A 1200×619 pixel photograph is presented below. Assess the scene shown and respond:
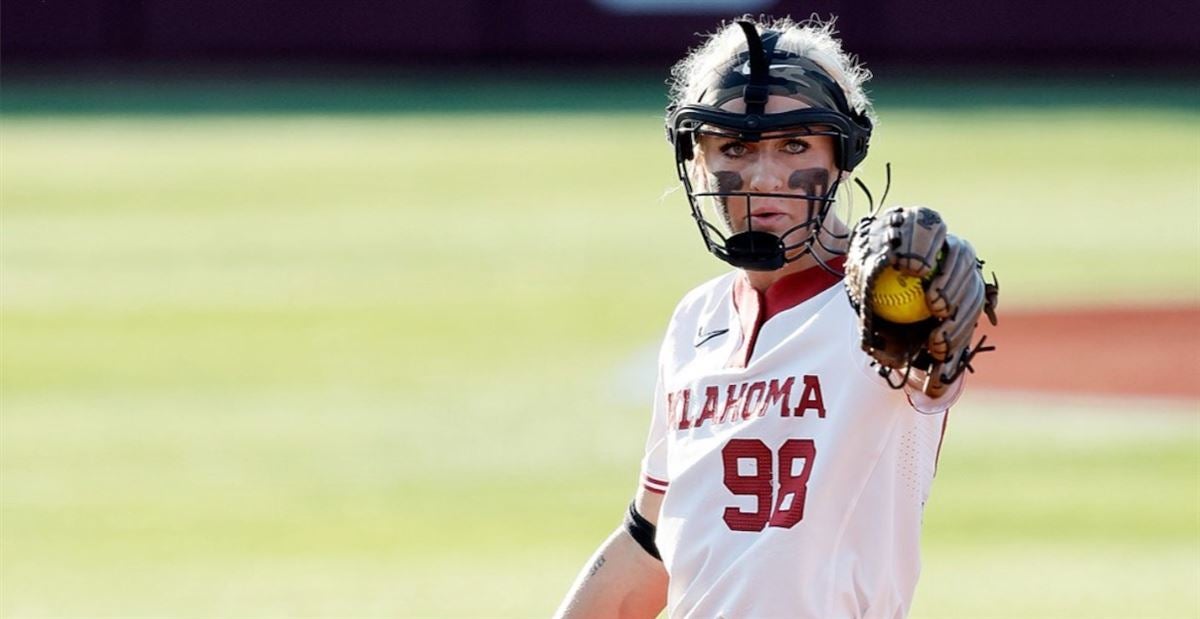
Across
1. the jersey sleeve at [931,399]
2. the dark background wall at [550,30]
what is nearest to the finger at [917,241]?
the jersey sleeve at [931,399]

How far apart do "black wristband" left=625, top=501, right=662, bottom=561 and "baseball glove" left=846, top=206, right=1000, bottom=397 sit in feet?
2.56

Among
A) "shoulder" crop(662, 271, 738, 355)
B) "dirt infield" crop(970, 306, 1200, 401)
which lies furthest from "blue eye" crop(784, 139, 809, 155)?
"dirt infield" crop(970, 306, 1200, 401)

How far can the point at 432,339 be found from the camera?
436 inches

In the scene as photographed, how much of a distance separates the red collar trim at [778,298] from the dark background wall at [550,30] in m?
16.2

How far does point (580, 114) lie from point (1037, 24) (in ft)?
15.2

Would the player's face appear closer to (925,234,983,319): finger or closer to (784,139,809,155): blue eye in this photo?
(784,139,809,155): blue eye

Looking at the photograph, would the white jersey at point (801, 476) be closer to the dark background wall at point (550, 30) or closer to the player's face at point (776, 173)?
the player's face at point (776, 173)

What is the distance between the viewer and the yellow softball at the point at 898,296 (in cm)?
271

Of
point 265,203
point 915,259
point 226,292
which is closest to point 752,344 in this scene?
point 915,259

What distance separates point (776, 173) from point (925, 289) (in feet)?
1.78

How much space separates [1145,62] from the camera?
1984 centimetres

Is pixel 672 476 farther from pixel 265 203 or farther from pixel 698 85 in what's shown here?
pixel 265 203

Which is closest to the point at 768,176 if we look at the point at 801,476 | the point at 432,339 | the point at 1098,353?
the point at 801,476

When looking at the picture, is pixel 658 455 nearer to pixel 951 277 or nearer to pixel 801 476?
pixel 801 476
